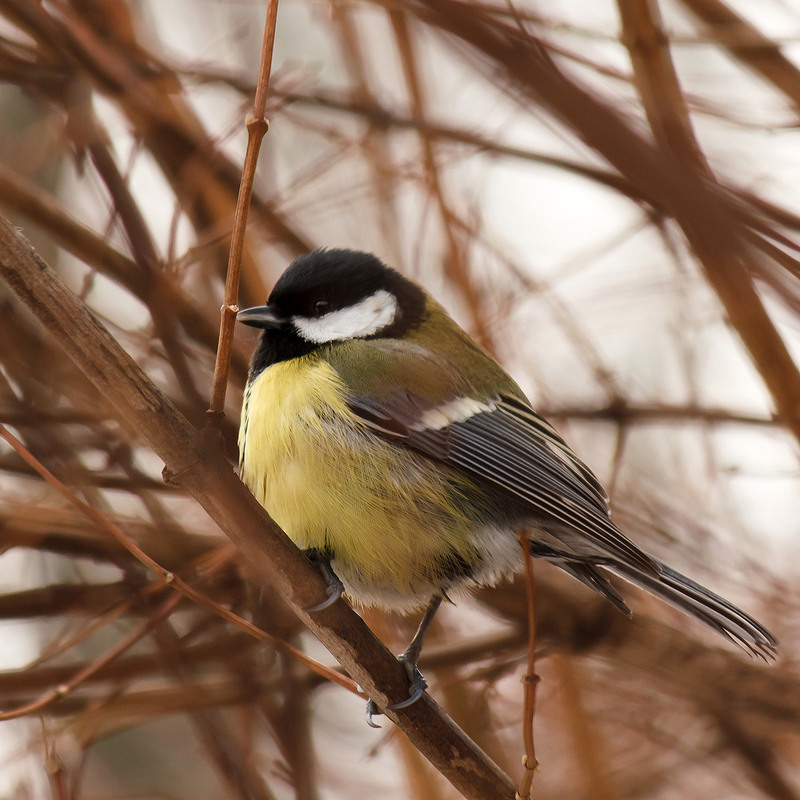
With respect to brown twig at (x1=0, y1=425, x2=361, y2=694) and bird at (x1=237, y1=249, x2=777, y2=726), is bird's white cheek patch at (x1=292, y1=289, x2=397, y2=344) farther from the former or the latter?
brown twig at (x1=0, y1=425, x2=361, y2=694)

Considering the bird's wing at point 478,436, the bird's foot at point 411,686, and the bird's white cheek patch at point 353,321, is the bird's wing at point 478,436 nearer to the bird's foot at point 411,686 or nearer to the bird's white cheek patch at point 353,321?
Result: the bird's white cheek patch at point 353,321

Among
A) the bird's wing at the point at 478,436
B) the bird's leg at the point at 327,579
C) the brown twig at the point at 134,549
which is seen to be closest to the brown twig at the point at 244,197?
the brown twig at the point at 134,549

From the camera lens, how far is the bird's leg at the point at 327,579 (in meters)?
1.99

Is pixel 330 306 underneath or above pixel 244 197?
above

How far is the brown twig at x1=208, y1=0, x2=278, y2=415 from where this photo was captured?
144 cm

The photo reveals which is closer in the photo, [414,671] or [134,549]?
[134,549]

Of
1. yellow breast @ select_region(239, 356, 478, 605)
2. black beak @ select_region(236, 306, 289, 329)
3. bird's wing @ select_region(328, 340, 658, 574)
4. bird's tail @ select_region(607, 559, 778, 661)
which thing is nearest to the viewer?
bird's tail @ select_region(607, 559, 778, 661)

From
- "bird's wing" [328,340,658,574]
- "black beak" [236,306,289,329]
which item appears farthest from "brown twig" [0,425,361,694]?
"black beak" [236,306,289,329]

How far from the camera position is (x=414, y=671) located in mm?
2219

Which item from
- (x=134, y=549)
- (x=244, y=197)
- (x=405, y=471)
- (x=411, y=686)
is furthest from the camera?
(x=405, y=471)

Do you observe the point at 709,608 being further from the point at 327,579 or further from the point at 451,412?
the point at 327,579

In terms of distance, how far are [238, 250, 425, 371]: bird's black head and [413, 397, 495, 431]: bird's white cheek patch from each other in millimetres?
326

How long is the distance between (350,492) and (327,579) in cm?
23

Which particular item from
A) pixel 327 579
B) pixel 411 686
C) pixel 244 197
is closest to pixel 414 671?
pixel 411 686
